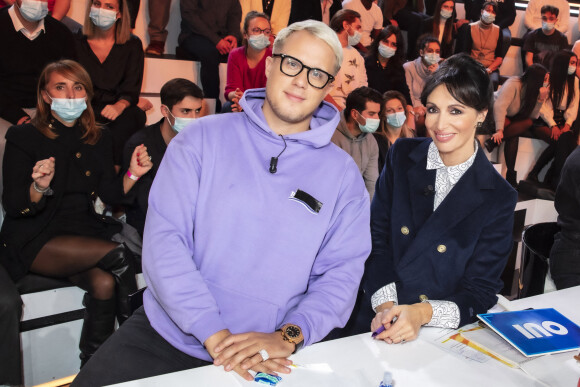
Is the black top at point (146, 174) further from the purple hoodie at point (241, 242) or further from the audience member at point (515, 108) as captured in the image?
the audience member at point (515, 108)

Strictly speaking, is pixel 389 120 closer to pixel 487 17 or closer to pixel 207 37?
pixel 207 37

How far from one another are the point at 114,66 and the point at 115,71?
1.3 inches

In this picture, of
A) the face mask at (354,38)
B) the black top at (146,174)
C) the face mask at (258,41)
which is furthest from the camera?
the face mask at (354,38)

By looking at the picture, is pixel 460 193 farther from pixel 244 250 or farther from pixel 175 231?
pixel 175 231

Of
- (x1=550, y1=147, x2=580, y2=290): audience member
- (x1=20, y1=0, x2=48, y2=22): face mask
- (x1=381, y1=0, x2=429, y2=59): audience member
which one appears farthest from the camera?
(x1=381, y1=0, x2=429, y2=59): audience member

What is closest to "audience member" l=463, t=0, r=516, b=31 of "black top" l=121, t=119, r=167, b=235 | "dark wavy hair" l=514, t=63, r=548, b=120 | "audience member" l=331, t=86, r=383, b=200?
"dark wavy hair" l=514, t=63, r=548, b=120

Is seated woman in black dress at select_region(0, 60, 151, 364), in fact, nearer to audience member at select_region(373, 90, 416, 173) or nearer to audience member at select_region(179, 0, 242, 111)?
audience member at select_region(179, 0, 242, 111)

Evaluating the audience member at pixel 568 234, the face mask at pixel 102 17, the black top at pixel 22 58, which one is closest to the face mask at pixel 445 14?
the face mask at pixel 102 17

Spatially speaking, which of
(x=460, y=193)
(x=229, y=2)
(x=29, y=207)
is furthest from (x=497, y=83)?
(x=29, y=207)

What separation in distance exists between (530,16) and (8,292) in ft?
23.3

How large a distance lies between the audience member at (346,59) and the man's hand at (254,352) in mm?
3678

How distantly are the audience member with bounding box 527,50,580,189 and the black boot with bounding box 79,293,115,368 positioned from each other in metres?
4.91

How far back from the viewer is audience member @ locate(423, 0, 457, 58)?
616cm

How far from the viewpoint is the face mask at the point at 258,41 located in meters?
4.23
